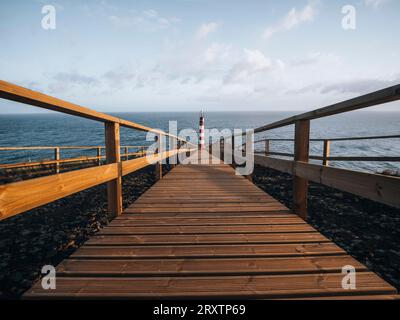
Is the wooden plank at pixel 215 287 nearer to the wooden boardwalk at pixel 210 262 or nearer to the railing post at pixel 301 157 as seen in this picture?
the wooden boardwalk at pixel 210 262

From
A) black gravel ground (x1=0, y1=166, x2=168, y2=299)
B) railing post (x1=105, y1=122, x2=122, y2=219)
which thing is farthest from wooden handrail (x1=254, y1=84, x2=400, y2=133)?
black gravel ground (x1=0, y1=166, x2=168, y2=299)

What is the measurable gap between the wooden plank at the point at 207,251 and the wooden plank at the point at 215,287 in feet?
0.85

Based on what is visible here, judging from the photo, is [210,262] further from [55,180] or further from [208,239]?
[55,180]

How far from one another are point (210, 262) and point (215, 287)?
0.84 ft

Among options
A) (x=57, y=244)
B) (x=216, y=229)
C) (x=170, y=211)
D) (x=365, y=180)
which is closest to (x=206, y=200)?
(x=170, y=211)

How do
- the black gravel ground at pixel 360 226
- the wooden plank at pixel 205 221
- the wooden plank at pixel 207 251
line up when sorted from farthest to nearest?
the black gravel ground at pixel 360 226 < the wooden plank at pixel 205 221 < the wooden plank at pixel 207 251

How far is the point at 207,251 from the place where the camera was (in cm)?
170

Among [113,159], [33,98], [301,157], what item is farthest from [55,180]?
[301,157]

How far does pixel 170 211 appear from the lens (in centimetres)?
271

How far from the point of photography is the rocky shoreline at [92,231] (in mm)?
2608

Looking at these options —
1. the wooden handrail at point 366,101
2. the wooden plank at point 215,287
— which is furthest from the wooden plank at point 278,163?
the wooden plank at point 215,287
